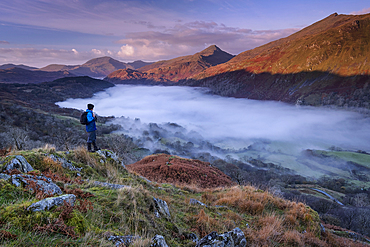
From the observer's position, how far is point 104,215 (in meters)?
3.63

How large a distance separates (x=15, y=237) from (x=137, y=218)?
207 centimetres

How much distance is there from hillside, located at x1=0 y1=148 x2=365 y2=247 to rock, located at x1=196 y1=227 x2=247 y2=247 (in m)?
0.02

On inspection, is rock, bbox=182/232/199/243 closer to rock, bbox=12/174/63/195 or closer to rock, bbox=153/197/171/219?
rock, bbox=153/197/171/219

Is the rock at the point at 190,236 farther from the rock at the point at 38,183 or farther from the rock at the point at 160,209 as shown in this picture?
the rock at the point at 38,183

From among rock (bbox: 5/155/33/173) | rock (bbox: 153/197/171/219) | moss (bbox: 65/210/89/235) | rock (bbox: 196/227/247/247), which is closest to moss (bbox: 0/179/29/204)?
moss (bbox: 65/210/89/235)

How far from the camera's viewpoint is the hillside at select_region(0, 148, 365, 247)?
103 inches

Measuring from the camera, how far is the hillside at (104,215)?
2.62m

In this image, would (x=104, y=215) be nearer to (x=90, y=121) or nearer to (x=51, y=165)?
(x=51, y=165)

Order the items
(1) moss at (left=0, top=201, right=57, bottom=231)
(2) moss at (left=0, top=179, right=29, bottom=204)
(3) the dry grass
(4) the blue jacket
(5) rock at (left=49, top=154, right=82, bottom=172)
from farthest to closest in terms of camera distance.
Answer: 1. (4) the blue jacket
2. (5) rock at (left=49, top=154, right=82, bottom=172)
3. (3) the dry grass
4. (2) moss at (left=0, top=179, right=29, bottom=204)
5. (1) moss at (left=0, top=201, right=57, bottom=231)

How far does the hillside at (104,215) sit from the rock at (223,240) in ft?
0.06

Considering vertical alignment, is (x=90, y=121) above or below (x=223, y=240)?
above

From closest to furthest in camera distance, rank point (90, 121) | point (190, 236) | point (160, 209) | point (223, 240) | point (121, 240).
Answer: point (121, 240) < point (223, 240) < point (190, 236) < point (160, 209) < point (90, 121)

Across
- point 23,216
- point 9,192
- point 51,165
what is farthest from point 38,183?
point 51,165

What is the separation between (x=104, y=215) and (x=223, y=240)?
2656mm
